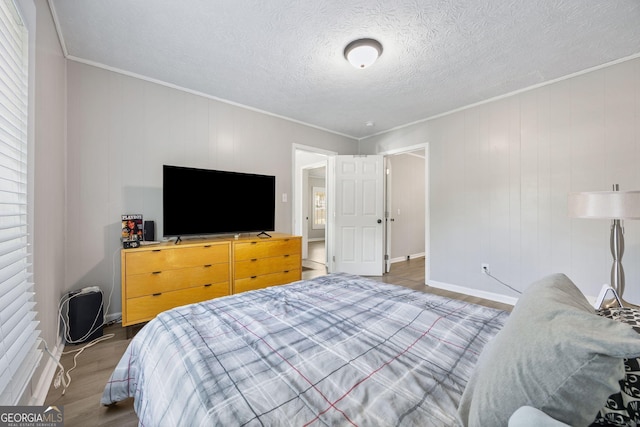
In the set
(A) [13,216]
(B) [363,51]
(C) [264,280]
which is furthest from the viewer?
(C) [264,280]

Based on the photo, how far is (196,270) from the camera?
8.42 feet

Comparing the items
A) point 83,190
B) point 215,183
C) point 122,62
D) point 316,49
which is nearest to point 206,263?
point 215,183

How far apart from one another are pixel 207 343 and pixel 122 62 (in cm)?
282

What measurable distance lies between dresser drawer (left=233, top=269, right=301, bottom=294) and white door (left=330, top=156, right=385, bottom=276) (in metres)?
1.34

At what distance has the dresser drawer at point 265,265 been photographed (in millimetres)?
2867

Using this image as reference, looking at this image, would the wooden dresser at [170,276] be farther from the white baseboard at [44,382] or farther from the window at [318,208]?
the window at [318,208]

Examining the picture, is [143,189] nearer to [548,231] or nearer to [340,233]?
[340,233]

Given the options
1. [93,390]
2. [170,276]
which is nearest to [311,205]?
[170,276]

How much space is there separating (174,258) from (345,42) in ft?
8.00

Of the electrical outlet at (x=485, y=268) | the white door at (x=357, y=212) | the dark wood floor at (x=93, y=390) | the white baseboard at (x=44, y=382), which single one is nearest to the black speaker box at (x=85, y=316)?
the dark wood floor at (x=93, y=390)

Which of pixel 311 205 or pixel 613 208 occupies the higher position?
pixel 311 205

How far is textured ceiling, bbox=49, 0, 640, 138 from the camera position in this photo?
71.2 inches

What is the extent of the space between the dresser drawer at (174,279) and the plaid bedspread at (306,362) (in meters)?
1.11

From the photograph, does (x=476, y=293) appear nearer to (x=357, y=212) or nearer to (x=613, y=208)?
(x=357, y=212)
